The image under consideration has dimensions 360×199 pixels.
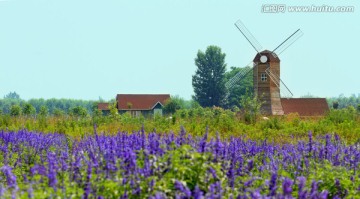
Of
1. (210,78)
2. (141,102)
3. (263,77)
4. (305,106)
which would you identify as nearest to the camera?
(263,77)

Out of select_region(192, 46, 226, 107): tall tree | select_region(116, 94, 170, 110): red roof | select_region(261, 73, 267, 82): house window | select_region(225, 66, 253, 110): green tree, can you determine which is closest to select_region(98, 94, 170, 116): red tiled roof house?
select_region(116, 94, 170, 110): red roof

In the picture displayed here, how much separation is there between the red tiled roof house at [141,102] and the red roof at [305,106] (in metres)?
28.0

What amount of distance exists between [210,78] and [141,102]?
40.4 ft

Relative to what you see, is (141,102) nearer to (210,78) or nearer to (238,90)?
(210,78)

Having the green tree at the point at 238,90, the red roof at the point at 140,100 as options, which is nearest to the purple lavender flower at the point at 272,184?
the red roof at the point at 140,100

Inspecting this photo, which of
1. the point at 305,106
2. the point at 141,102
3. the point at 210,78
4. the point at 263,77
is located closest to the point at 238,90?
the point at 210,78

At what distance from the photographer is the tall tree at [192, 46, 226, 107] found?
91562mm

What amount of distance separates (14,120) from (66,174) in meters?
19.3

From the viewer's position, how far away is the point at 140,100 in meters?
91.5

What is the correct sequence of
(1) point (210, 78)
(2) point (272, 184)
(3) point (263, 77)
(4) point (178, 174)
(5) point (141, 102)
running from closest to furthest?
1. (2) point (272, 184)
2. (4) point (178, 174)
3. (3) point (263, 77)
4. (5) point (141, 102)
5. (1) point (210, 78)

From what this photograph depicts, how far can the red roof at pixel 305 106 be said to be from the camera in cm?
6409

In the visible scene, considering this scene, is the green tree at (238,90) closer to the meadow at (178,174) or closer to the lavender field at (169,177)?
the meadow at (178,174)

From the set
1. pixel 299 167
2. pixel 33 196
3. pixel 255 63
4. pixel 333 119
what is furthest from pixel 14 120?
pixel 255 63

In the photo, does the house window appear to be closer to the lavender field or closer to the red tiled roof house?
the red tiled roof house
